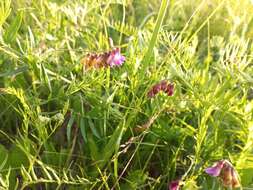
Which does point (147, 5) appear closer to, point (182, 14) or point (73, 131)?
point (182, 14)

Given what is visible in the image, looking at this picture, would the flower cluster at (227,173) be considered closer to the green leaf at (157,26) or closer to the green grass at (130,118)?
the green grass at (130,118)

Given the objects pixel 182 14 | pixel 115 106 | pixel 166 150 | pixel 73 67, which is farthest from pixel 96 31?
pixel 182 14

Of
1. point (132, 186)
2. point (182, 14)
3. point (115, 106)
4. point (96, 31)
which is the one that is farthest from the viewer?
point (182, 14)

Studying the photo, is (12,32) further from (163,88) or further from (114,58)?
(163,88)

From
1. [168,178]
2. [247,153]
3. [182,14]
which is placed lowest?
[168,178]

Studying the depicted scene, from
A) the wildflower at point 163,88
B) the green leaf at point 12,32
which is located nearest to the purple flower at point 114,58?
the wildflower at point 163,88

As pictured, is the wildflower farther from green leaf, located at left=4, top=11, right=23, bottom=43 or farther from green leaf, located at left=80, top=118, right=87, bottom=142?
green leaf, located at left=4, top=11, right=23, bottom=43

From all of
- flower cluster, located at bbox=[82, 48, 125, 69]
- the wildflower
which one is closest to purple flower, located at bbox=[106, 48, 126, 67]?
flower cluster, located at bbox=[82, 48, 125, 69]

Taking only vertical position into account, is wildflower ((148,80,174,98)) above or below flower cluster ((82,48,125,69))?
below
